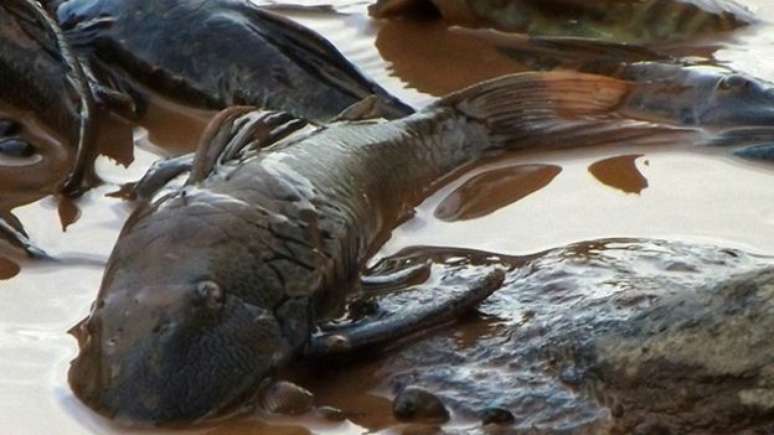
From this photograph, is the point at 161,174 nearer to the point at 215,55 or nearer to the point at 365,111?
the point at 365,111

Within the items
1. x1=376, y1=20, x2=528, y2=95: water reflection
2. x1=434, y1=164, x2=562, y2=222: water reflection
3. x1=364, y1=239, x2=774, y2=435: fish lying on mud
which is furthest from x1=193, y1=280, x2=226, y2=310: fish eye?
x1=376, y1=20, x2=528, y2=95: water reflection

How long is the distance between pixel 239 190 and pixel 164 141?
5.05ft

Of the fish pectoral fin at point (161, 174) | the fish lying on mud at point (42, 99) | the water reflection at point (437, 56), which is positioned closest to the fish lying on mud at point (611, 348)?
the fish pectoral fin at point (161, 174)

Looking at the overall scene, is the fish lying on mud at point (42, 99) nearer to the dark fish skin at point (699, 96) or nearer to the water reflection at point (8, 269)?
the water reflection at point (8, 269)

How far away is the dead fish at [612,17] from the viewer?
6.26 meters

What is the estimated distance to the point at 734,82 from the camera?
521cm

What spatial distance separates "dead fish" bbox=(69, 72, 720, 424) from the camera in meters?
3.38

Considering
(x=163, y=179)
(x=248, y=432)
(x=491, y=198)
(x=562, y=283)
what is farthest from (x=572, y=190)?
(x=248, y=432)

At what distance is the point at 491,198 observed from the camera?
15.6 feet

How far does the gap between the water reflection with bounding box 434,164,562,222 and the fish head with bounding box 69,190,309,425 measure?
1059 millimetres

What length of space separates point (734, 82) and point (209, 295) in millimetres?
2354

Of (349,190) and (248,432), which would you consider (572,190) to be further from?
(248,432)

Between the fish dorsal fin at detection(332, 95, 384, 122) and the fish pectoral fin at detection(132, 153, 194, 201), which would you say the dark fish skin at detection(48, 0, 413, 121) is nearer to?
the fish dorsal fin at detection(332, 95, 384, 122)

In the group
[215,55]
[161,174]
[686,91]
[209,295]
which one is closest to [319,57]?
[215,55]
